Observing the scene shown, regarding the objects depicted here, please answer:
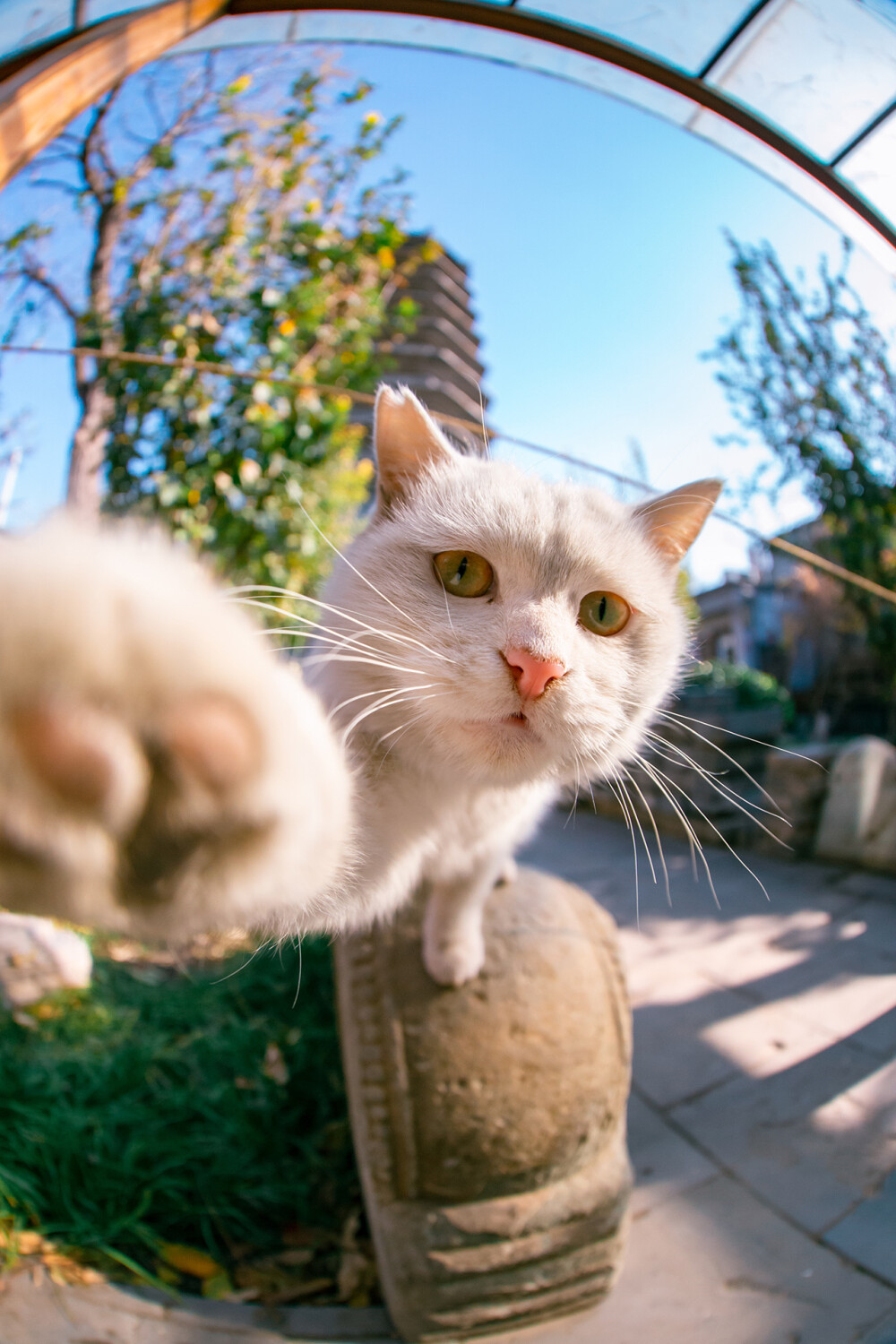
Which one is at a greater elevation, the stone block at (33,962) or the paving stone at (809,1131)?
the paving stone at (809,1131)

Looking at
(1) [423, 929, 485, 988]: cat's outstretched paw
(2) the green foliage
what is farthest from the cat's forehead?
(2) the green foliage

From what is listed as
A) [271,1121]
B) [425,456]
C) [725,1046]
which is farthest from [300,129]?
[725,1046]

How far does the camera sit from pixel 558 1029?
3.25 ft

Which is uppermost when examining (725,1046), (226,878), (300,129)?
(300,129)

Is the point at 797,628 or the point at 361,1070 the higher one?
the point at 797,628

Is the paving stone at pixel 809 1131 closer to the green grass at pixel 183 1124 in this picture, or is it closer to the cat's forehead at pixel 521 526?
the green grass at pixel 183 1124

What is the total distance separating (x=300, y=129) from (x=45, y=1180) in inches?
109

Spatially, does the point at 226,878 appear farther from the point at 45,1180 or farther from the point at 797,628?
the point at 797,628

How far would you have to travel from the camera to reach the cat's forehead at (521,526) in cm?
57

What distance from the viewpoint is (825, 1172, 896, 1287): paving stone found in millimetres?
905

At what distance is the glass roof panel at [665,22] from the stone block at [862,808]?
251 cm

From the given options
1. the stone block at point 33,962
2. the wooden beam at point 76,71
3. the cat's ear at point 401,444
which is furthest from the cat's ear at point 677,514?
the stone block at point 33,962

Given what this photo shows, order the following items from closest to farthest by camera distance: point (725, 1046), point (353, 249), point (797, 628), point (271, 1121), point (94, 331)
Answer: point (271, 1121), point (725, 1046), point (94, 331), point (353, 249), point (797, 628)

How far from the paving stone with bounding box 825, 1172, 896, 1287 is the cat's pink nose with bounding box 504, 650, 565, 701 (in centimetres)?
106
